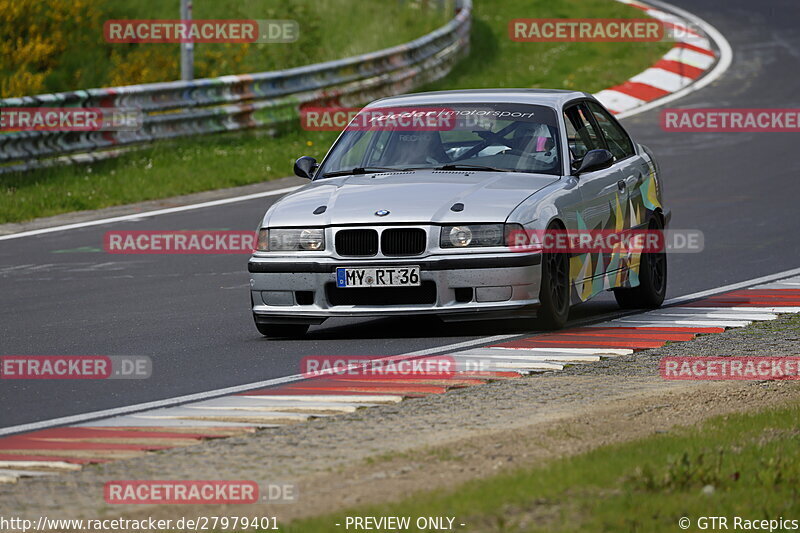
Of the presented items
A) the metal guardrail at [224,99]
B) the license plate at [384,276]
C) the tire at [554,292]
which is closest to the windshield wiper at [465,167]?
the tire at [554,292]

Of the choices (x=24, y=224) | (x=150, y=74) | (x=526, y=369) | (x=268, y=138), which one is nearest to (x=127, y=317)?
(x=526, y=369)

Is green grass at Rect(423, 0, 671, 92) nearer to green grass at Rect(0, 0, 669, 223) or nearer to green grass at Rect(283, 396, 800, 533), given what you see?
green grass at Rect(0, 0, 669, 223)

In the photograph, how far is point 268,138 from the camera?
23172 mm

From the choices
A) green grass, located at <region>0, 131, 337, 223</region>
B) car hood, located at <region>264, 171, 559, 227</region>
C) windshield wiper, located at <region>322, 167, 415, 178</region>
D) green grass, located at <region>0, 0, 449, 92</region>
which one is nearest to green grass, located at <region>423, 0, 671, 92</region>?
green grass, located at <region>0, 0, 449, 92</region>

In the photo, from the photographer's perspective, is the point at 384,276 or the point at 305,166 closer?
the point at 384,276

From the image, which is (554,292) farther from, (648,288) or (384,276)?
(648,288)

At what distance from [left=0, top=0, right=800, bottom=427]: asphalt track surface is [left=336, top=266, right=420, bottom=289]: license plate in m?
0.40

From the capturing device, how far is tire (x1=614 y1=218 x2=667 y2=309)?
1241 centimetres

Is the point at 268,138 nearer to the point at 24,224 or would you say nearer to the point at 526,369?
the point at 24,224

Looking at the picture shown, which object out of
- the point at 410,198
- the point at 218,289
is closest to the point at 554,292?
the point at 410,198

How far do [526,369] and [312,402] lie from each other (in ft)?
4.92

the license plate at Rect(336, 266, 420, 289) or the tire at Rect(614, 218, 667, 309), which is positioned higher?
the license plate at Rect(336, 266, 420, 289)

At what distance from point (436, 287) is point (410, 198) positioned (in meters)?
0.63

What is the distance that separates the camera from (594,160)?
1124 centimetres
